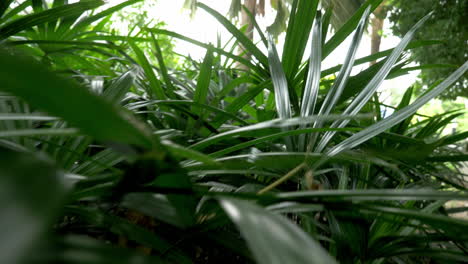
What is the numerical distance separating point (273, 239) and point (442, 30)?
4613 mm

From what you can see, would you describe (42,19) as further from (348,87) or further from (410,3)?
(410,3)

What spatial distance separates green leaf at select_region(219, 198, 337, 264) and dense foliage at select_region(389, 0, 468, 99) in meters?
4.23

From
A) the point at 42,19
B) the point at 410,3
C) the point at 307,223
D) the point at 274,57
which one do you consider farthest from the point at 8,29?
the point at 410,3

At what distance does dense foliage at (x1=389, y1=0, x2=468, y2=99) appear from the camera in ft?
12.8

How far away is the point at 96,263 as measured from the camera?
0.11m

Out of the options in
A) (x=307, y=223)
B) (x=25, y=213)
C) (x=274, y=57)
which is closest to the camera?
(x=25, y=213)

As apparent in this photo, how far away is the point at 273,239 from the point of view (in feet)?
0.48

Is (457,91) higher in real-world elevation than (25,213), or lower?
lower

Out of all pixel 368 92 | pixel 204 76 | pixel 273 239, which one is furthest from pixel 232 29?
pixel 273 239

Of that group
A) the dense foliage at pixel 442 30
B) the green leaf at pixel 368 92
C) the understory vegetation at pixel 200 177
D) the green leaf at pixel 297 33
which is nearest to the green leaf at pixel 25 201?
the understory vegetation at pixel 200 177

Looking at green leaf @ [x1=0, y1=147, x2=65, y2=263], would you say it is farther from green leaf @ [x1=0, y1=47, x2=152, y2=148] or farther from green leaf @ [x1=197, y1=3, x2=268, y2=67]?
green leaf @ [x1=197, y1=3, x2=268, y2=67]

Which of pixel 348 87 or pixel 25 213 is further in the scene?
pixel 348 87

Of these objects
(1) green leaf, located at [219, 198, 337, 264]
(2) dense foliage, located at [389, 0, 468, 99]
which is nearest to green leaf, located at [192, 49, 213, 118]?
(1) green leaf, located at [219, 198, 337, 264]

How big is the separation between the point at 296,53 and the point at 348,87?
0.10 metres
